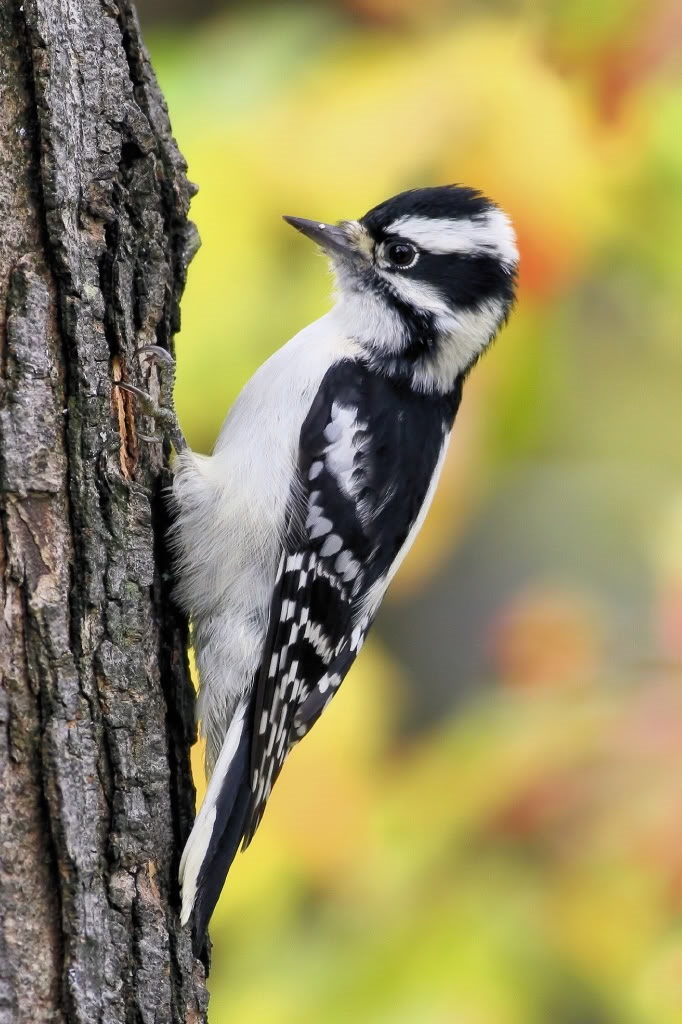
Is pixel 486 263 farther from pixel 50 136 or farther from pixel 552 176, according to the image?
pixel 50 136

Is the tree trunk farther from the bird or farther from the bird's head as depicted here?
the bird's head

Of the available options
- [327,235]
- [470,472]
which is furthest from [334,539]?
[327,235]

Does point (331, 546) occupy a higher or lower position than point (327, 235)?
lower

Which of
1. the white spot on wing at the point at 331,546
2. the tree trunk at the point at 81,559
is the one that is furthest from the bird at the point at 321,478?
the tree trunk at the point at 81,559

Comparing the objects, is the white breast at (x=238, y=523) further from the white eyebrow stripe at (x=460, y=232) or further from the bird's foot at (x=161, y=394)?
the white eyebrow stripe at (x=460, y=232)

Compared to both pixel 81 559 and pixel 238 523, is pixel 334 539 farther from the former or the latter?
pixel 81 559

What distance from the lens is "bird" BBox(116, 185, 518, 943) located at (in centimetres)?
276

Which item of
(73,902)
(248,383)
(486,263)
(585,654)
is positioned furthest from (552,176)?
(73,902)

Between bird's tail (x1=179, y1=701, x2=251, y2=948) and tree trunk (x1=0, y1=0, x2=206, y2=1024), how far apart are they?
0.15 feet

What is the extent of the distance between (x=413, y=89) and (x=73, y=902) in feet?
8.33

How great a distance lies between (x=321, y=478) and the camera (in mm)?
2943

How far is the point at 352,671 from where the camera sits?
11.9ft

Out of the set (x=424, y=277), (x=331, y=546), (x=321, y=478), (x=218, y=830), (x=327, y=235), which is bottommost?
(x=218, y=830)

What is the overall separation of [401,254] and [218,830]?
5.78 ft
